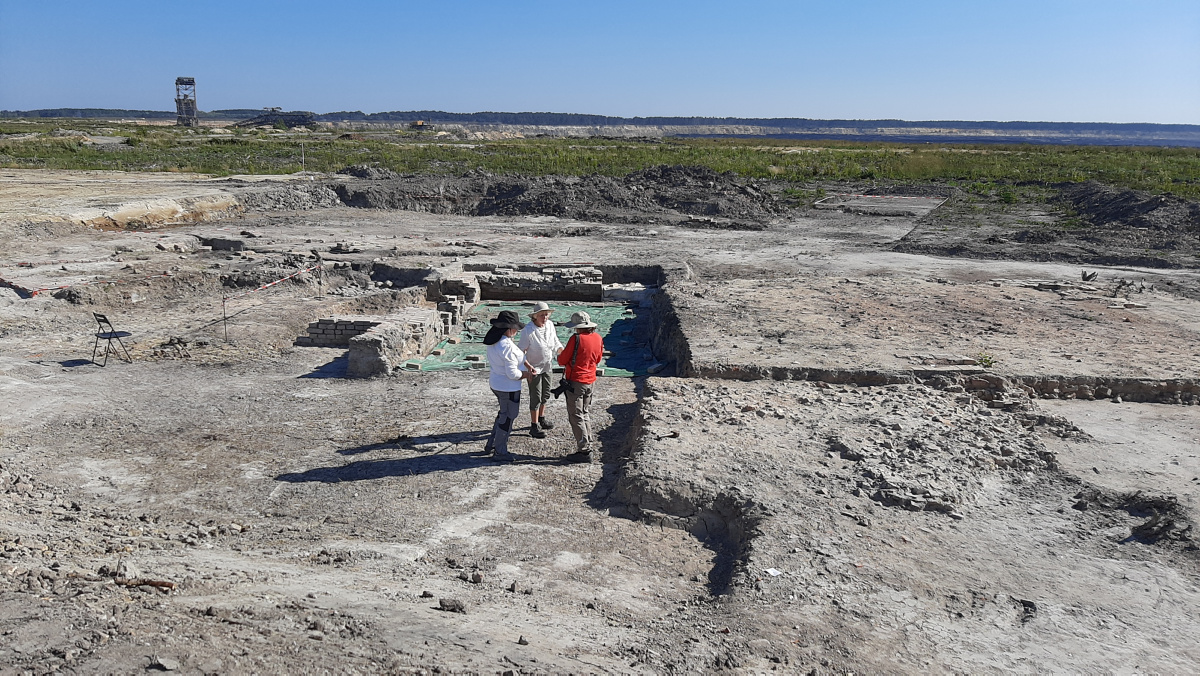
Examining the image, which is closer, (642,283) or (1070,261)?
(642,283)

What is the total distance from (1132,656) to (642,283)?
13.1 m

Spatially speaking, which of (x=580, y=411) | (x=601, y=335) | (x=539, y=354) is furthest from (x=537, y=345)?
(x=601, y=335)

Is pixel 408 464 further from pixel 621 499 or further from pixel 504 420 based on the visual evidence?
pixel 621 499

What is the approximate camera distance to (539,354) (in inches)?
293

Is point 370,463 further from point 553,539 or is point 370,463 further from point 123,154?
point 123,154

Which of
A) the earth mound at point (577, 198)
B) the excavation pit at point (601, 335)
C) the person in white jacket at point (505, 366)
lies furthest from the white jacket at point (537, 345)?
the earth mound at point (577, 198)

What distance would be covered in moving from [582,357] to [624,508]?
1.38m

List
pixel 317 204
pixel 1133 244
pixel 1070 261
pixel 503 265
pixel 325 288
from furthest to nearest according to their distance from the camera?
pixel 317 204
pixel 1133 244
pixel 1070 261
pixel 503 265
pixel 325 288

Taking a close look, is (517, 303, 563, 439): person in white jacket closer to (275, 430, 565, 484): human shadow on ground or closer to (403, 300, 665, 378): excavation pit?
(275, 430, 565, 484): human shadow on ground

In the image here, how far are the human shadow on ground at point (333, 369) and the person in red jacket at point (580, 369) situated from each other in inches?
158

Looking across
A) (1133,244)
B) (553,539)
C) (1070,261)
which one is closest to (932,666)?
(553,539)

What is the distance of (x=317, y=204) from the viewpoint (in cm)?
2842

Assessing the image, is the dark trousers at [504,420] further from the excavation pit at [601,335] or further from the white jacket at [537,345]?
the excavation pit at [601,335]

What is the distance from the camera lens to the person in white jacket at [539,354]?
291 inches
